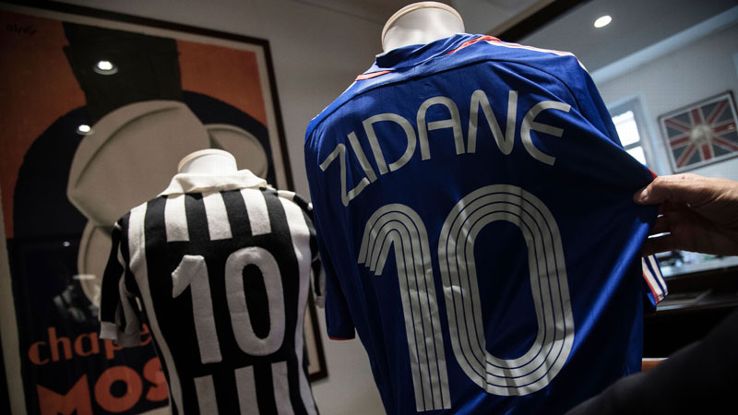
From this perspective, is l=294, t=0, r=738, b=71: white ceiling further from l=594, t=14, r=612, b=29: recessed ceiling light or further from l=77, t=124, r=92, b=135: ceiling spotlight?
l=77, t=124, r=92, b=135: ceiling spotlight

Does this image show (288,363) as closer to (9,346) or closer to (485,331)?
(485,331)

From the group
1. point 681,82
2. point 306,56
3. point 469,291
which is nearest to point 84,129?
point 306,56

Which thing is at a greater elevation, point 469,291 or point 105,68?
point 105,68

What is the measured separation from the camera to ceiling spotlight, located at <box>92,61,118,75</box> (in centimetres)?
212

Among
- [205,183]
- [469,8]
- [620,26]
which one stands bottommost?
[205,183]

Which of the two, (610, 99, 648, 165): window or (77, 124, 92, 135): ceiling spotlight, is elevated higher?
(77, 124, 92, 135): ceiling spotlight

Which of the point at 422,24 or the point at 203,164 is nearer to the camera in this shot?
the point at 422,24

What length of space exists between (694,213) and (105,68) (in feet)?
7.40

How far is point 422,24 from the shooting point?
0.98m

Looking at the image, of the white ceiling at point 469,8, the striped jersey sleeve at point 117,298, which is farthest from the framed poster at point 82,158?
the white ceiling at point 469,8

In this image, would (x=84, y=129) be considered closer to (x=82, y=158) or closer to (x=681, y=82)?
(x=82, y=158)

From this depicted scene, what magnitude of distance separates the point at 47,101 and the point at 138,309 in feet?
3.96

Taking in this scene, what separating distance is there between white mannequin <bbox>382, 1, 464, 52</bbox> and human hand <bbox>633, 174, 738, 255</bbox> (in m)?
0.50

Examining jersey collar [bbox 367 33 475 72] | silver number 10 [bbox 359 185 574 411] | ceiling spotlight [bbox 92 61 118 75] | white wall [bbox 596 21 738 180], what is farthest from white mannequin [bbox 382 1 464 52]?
white wall [bbox 596 21 738 180]
